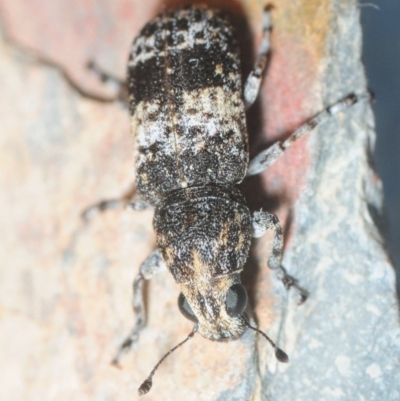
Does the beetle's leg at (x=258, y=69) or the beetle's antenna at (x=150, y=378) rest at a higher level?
the beetle's leg at (x=258, y=69)

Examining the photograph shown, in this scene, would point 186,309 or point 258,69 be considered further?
point 258,69

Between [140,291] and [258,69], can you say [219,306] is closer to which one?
[140,291]

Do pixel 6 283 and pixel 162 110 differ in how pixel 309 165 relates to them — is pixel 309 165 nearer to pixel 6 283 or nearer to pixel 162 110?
pixel 162 110

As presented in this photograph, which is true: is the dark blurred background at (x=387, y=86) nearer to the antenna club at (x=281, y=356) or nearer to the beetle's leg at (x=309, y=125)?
the beetle's leg at (x=309, y=125)

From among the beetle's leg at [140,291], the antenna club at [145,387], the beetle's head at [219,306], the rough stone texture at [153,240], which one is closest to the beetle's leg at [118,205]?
the rough stone texture at [153,240]

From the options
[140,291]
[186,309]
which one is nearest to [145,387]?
[186,309]

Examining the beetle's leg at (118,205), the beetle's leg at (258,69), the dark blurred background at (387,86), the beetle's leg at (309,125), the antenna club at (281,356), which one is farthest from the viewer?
the dark blurred background at (387,86)

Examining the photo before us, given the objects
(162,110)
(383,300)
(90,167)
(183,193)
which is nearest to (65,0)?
(90,167)
